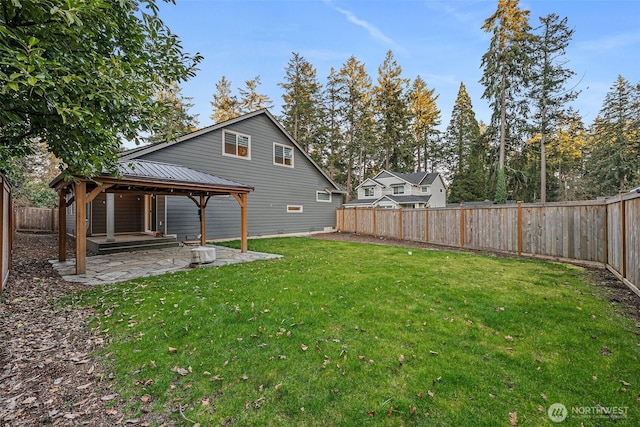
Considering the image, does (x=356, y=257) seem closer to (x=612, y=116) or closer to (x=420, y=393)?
(x=420, y=393)

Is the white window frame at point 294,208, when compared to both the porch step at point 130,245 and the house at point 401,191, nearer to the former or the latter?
the porch step at point 130,245

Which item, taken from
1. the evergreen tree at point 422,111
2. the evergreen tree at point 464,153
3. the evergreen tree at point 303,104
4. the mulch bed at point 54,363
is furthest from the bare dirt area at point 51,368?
the evergreen tree at point 464,153

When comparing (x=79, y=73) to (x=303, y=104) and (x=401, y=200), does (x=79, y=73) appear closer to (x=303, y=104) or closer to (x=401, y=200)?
(x=303, y=104)

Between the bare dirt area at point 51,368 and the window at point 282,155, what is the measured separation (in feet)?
34.9

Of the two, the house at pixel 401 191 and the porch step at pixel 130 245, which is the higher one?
the house at pixel 401 191

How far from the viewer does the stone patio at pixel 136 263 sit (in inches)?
235

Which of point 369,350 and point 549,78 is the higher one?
point 549,78

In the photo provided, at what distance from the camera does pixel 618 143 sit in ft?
80.2

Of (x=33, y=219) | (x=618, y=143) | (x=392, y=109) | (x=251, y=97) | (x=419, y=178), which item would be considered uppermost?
(x=251, y=97)

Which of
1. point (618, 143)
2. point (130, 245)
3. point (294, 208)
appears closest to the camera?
point (130, 245)

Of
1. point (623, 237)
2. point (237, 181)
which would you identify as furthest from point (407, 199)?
point (623, 237)

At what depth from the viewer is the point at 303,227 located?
52.2 feet

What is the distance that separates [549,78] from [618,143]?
10221 mm

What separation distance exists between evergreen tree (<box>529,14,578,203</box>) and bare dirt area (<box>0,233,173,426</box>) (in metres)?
25.6
